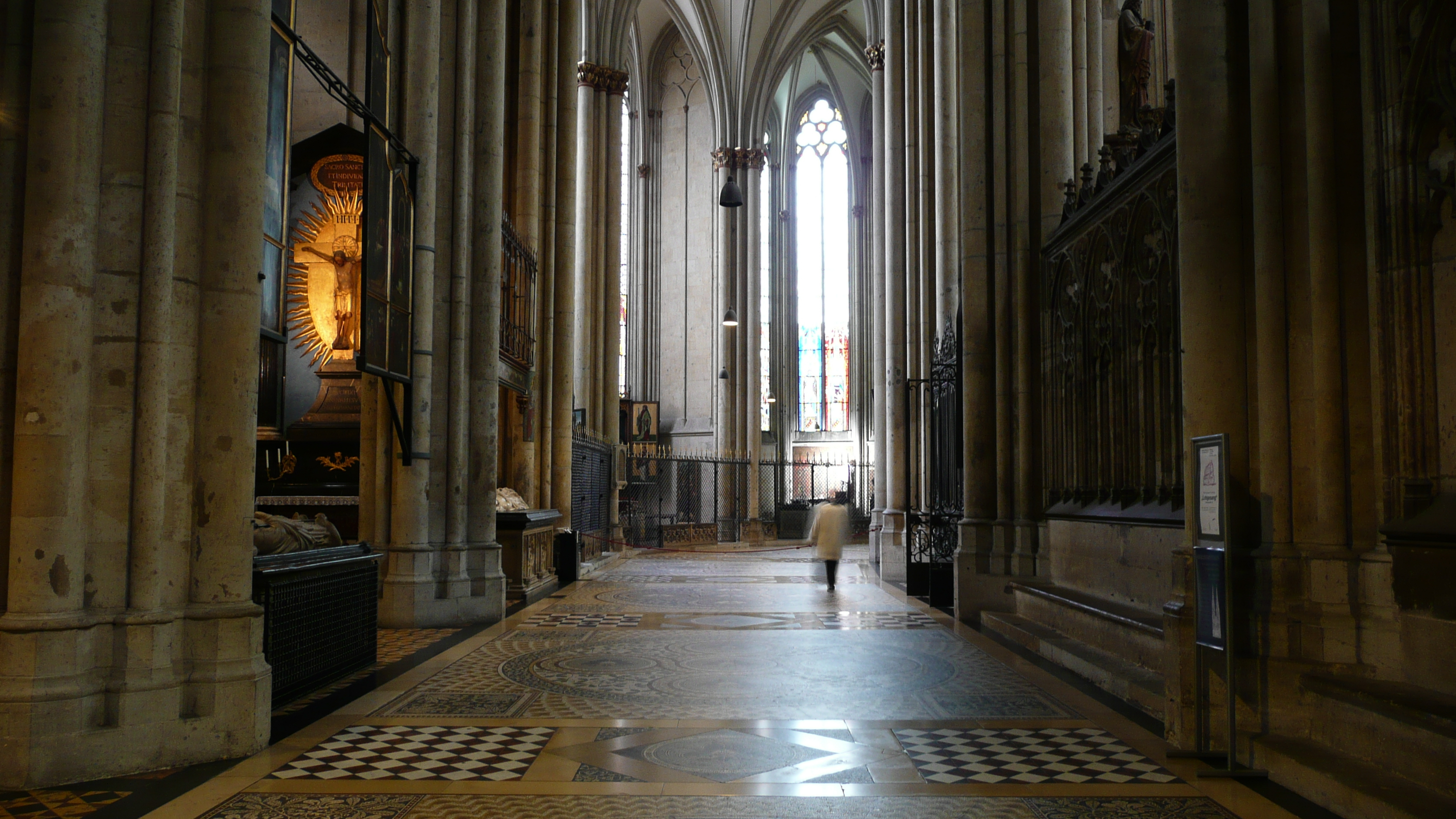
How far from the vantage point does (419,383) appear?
32.5ft

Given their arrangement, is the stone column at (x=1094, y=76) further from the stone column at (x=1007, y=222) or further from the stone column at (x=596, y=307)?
the stone column at (x=596, y=307)

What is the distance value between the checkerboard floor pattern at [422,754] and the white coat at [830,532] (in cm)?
868

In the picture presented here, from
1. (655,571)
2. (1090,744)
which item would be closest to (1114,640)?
(1090,744)

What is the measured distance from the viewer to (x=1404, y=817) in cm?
368

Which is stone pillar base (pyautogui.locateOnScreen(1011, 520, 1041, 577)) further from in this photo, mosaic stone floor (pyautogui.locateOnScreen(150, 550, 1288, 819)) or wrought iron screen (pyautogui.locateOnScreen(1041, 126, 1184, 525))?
mosaic stone floor (pyautogui.locateOnScreen(150, 550, 1288, 819))

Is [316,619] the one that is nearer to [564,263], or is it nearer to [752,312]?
[564,263]

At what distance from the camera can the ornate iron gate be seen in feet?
40.4

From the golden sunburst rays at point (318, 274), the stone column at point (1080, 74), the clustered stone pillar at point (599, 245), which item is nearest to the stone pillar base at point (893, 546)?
the clustered stone pillar at point (599, 245)

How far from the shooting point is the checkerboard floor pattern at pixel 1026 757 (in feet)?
15.5

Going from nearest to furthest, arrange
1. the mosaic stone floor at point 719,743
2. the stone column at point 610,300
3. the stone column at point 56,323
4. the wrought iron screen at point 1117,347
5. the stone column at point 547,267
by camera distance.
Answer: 1. the mosaic stone floor at point 719,743
2. the stone column at point 56,323
3. the wrought iron screen at point 1117,347
4. the stone column at point 547,267
5. the stone column at point 610,300

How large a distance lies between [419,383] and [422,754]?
Answer: 5377 mm

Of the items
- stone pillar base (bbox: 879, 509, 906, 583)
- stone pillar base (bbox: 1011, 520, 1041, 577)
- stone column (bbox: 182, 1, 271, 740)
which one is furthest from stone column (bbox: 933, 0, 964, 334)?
stone column (bbox: 182, 1, 271, 740)

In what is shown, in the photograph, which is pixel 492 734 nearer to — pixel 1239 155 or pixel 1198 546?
pixel 1198 546

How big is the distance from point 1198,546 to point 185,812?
4.69m
